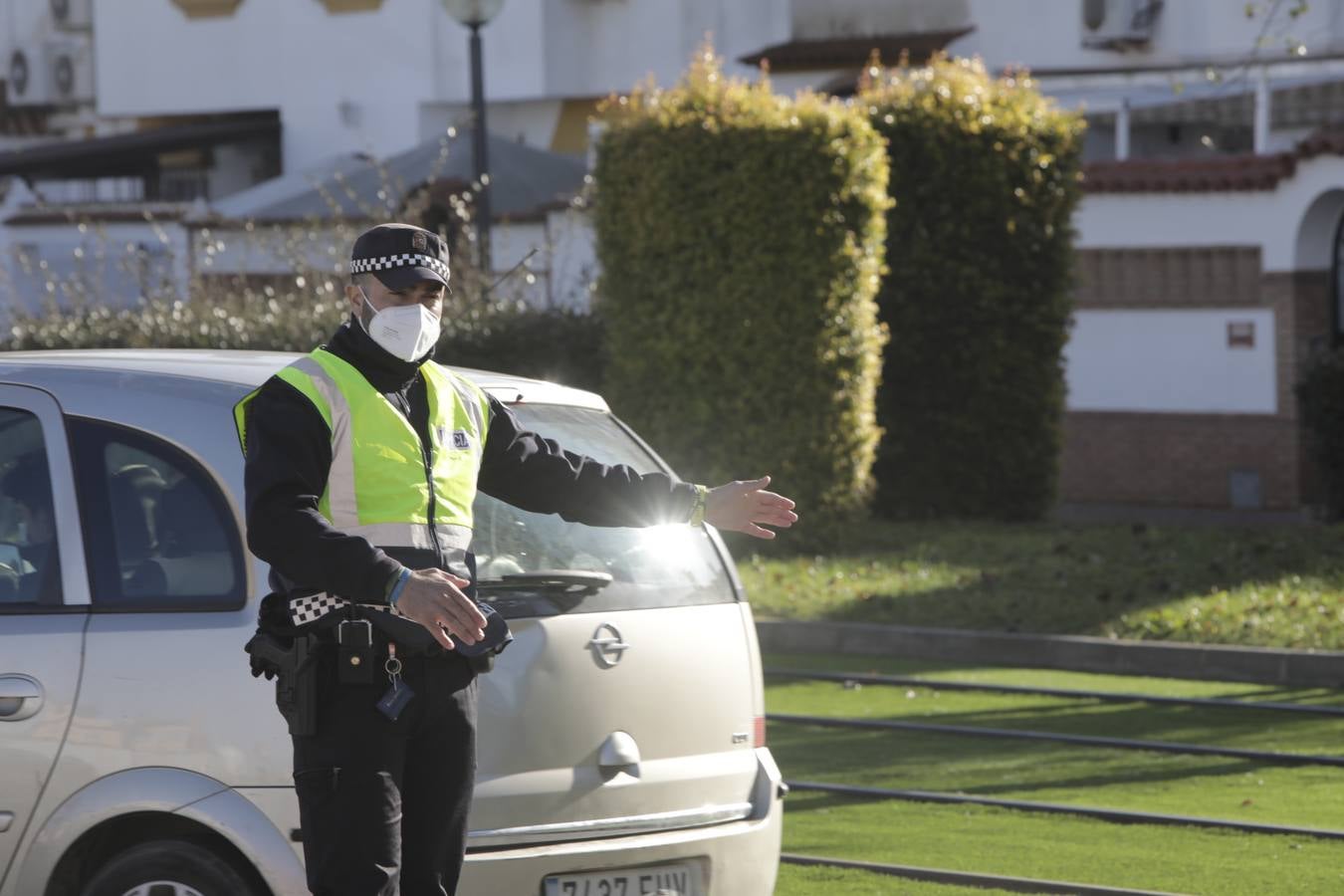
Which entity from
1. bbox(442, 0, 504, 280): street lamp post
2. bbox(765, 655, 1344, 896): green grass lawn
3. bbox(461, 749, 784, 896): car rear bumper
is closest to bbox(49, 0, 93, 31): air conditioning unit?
bbox(442, 0, 504, 280): street lamp post

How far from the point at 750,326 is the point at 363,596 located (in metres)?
12.7

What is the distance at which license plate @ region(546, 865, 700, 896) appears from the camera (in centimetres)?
515

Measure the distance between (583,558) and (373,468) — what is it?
1.05m

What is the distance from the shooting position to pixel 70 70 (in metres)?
44.2

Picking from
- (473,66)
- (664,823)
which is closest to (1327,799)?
(664,823)

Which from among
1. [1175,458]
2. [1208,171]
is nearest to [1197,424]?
[1175,458]

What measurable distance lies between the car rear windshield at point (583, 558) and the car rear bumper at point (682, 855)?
1.78 ft

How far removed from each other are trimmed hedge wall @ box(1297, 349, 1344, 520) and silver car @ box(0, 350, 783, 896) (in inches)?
584

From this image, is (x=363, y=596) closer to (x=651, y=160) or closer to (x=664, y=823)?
(x=664, y=823)

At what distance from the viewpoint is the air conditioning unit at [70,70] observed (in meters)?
44.1

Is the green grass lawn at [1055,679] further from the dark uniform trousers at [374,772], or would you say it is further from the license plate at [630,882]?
the dark uniform trousers at [374,772]

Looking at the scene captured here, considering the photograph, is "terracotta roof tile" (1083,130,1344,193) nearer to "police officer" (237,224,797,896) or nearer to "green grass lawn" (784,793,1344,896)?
"green grass lawn" (784,793,1344,896)

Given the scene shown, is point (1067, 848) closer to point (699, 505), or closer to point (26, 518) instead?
point (699, 505)

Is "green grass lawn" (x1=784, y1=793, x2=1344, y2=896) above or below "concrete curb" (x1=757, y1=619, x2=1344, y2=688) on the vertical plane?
above
